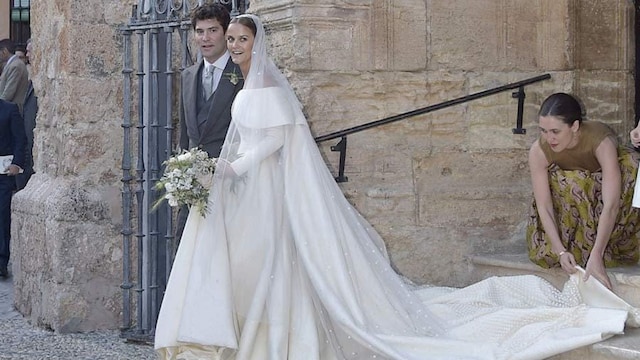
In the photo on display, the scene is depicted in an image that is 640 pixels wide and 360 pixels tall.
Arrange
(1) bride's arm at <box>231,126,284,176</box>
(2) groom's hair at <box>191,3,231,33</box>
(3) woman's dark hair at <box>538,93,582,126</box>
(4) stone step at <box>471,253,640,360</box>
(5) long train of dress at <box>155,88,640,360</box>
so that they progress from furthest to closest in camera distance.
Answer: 1. (2) groom's hair at <box>191,3,231,33</box>
2. (3) woman's dark hair at <box>538,93,582,126</box>
3. (1) bride's arm at <box>231,126,284,176</box>
4. (5) long train of dress at <box>155,88,640,360</box>
5. (4) stone step at <box>471,253,640,360</box>

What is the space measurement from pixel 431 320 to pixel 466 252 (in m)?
0.99

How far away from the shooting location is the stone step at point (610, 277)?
5172mm

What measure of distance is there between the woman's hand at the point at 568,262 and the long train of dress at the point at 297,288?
63 mm

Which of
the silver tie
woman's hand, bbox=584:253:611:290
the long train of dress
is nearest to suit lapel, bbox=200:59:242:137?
the silver tie

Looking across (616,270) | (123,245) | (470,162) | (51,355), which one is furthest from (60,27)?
(616,270)

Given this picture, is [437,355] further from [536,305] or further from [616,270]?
[616,270]

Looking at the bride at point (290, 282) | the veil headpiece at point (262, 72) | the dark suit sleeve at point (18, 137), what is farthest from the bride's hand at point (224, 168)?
the dark suit sleeve at point (18, 137)

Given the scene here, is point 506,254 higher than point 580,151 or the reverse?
the reverse

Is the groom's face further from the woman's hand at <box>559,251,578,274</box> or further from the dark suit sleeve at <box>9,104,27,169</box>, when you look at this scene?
the dark suit sleeve at <box>9,104,27,169</box>

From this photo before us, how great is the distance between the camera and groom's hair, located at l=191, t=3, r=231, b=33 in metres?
6.45

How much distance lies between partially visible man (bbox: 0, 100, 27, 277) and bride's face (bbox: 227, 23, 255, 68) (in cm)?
454

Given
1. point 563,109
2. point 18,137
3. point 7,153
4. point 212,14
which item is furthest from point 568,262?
point 7,153

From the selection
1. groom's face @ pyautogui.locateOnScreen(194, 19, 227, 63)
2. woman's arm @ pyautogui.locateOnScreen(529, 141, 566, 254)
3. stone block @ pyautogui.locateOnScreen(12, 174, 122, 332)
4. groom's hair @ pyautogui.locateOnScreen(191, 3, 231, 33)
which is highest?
groom's hair @ pyautogui.locateOnScreen(191, 3, 231, 33)

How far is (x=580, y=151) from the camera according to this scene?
19.9 feet
